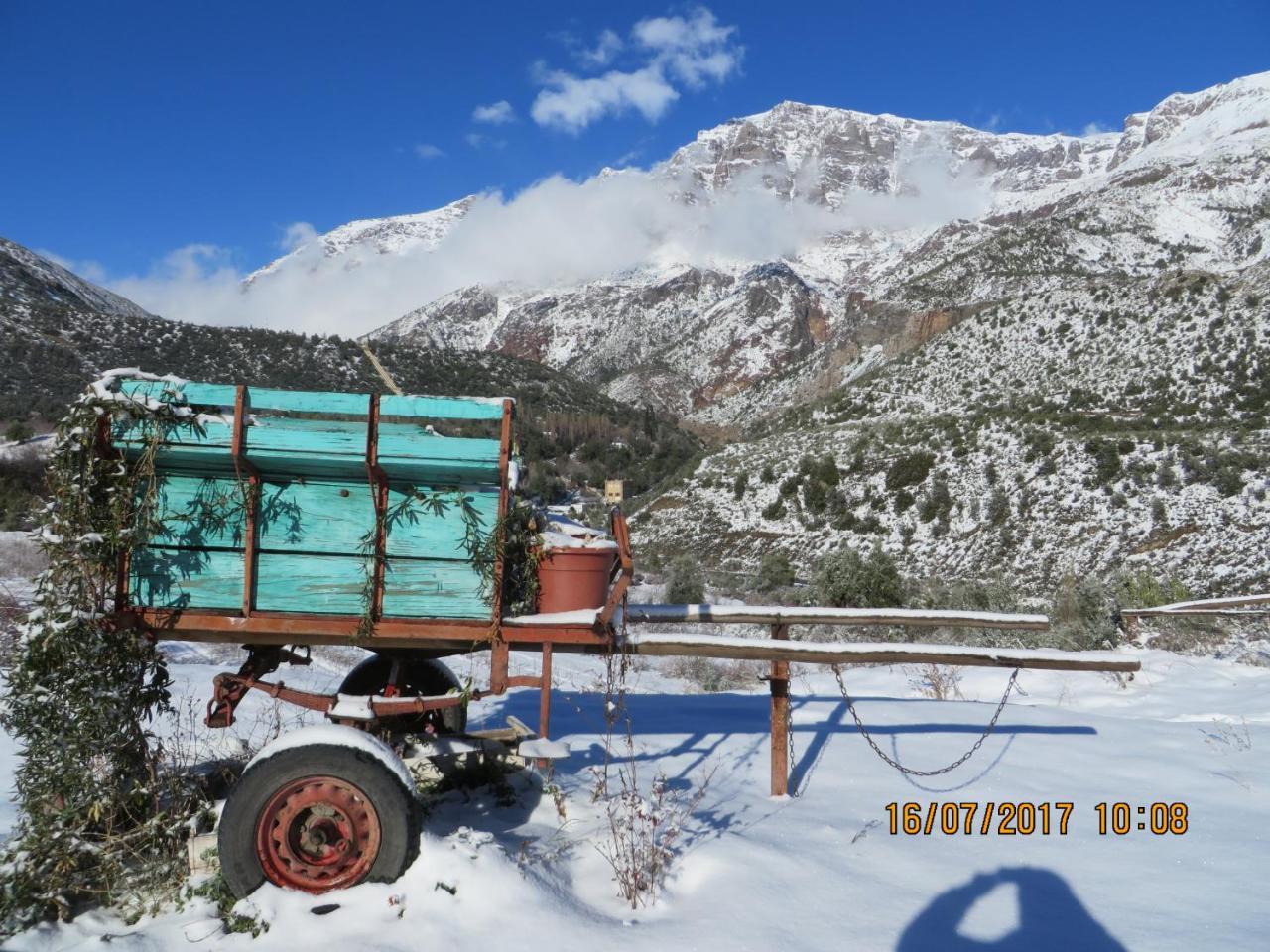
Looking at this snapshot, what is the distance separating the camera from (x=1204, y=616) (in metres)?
13.0

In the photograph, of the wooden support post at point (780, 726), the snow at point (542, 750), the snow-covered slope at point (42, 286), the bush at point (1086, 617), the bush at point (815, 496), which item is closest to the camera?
the snow at point (542, 750)

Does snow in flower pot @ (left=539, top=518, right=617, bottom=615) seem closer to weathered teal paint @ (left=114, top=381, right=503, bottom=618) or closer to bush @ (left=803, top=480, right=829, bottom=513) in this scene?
weathered teal paint @ (left=114, top=381, right=503, bottom=618)

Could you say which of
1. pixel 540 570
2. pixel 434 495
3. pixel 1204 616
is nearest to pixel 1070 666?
pixel 540 570

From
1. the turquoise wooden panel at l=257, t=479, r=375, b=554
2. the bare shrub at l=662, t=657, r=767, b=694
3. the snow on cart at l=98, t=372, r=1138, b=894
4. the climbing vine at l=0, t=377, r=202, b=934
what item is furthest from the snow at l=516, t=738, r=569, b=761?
the bare shrub at l=662, t=657, r=767, b=694

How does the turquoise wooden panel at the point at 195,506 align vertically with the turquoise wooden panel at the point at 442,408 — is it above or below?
below

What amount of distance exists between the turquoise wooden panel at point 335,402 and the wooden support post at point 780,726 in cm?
244

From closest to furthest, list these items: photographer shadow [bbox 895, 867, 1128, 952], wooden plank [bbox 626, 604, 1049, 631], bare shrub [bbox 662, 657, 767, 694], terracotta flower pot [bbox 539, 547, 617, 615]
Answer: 1. photographer shadow [bbox 895, 867, 1128, 952]
2. terracotta flower pot [bbox 539, 547, 617, 615]
3. wooden plank [bbox 626, 604, 1049, 631]
4. bare shrub [bbox 662, 657, 767, 694]

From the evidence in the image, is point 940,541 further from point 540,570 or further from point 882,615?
point 540,570

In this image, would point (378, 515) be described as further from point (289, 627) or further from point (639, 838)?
point (639, 838)

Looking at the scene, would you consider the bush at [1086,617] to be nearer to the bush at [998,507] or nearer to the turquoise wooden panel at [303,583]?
the bush at [998,507]

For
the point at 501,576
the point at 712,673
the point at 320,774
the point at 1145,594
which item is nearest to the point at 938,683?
the point at 712,673

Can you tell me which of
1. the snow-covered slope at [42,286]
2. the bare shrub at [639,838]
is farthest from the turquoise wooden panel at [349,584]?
the snow-covered slope at [42,286]

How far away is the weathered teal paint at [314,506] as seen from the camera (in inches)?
134

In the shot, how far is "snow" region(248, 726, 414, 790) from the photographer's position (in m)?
3.27
